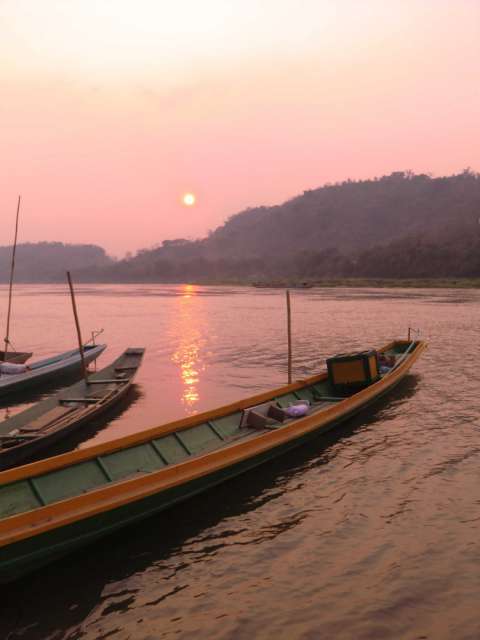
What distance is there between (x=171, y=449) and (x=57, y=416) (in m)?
Answer: 5.19

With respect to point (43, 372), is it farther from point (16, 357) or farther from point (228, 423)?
point (228, 423)

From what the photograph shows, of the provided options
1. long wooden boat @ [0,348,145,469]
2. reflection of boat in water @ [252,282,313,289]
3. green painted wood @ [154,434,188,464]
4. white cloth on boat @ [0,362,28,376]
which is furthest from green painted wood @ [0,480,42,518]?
reflection of boat in water @ [252,282,313,289]

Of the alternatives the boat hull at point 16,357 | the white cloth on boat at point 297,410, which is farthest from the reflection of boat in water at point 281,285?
the white cloth on boat at point 297,410

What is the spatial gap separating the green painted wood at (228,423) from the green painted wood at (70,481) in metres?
3.71

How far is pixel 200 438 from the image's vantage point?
12281 mm

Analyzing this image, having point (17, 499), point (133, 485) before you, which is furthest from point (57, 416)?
point (133, 485)

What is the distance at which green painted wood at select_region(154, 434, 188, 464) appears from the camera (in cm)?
1116

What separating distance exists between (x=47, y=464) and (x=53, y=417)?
20.3 feet

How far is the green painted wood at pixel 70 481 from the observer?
894cm

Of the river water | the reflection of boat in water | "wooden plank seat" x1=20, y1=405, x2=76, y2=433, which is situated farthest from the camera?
the reflection of boat in water

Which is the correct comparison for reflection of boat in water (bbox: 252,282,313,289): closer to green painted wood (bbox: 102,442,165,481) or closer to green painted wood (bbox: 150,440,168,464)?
green painted wood (bbox: 150,440,168,464)

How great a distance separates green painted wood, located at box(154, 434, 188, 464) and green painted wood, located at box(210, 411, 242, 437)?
1526 mm

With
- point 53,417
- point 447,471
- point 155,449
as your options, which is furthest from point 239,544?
point 53,417

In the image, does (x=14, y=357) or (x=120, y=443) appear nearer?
(x=120, y=443)
